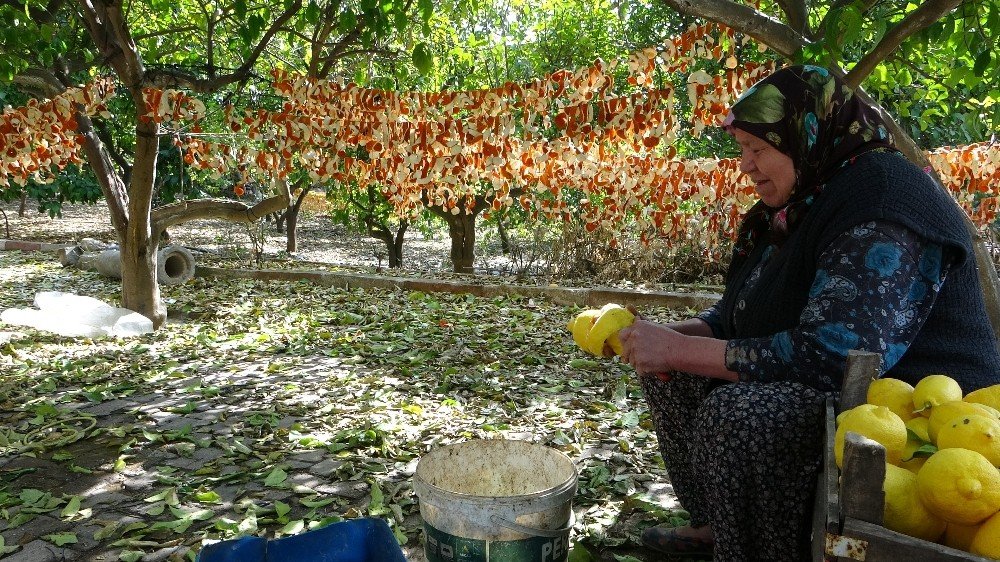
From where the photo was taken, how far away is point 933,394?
1394 mm

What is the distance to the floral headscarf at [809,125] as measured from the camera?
1.90 meters

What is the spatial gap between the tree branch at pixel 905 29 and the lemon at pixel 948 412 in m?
2.18

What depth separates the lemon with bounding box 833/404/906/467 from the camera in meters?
1.20

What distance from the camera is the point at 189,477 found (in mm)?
2922

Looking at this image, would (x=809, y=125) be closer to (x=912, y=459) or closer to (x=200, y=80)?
(x=912, y=459)

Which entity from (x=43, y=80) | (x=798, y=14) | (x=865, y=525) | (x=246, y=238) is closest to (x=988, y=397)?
(x=865, y=525)

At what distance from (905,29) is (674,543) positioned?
2.49 meters

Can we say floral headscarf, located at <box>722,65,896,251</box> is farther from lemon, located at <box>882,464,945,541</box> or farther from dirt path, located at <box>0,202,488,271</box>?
dirt path, located at <box>0,202,488,271</box>

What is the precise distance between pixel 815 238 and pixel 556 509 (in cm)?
93

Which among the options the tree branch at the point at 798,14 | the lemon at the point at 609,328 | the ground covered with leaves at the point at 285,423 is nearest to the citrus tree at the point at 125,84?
the ground covered with leaves at the point at 285,423

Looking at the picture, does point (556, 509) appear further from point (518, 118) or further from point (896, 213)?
point (518, 118)

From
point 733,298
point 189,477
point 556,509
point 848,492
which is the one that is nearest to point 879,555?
point 848,492

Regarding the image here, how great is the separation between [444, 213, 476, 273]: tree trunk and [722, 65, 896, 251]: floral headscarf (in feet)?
25.9

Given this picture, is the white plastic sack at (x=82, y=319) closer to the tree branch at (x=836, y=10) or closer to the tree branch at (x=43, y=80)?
the tree branch at (x=43, y=80)
